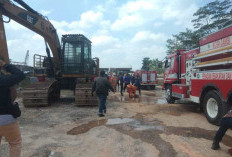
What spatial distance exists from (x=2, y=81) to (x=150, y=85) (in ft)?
68.9

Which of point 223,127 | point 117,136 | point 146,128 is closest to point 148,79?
point 146,128

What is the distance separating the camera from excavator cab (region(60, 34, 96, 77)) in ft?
34.3

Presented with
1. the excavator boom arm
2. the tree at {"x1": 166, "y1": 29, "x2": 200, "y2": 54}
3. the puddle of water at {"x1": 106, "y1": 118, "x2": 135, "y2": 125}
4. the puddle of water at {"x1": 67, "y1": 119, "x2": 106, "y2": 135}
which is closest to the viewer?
the puddle of water at {"x1": 67, "y1": 119, "x2": 106, "y2": 135}

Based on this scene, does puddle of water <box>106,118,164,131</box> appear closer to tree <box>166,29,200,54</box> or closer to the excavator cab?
the excavator cab

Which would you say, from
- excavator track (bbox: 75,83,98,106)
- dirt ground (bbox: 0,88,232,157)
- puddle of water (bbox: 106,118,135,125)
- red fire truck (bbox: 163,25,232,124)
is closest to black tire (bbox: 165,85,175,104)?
red fire truck (bbox: 163,25,232,124)

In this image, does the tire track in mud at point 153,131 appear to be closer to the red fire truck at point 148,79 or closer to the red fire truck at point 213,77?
the red fire truck at point 213,77

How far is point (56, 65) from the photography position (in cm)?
1142

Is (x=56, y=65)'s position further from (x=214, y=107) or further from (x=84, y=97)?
(x=214, y=107)

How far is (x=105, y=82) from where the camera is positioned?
25.3ft

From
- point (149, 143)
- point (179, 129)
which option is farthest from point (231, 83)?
point (149, 143)

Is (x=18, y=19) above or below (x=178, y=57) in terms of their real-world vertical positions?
above

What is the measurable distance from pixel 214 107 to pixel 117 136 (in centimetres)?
356

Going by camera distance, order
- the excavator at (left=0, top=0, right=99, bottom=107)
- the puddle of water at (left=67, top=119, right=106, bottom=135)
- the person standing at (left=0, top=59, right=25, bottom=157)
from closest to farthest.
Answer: the person standing at (left=0, top=59, right=25, bottom=157) → the puddle of water at (left=67, top=119, right=106, bottom=135) → the excavator at (left=0, top=0, right=99, bottom=107)

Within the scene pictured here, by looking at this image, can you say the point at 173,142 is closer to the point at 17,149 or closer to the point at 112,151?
the point at 112,151
